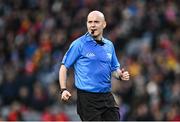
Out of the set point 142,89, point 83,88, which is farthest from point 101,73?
point 142,89

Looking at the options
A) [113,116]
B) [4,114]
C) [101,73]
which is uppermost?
[101,73]

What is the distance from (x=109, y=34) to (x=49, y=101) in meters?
3.22

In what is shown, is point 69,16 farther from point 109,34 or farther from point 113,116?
point 113,116

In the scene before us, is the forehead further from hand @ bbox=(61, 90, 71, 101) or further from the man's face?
hand @ bbox=(61, 90, 71, 101)

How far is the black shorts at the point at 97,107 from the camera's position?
32.2 feet

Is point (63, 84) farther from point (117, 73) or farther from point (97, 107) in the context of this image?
point (117, 73)

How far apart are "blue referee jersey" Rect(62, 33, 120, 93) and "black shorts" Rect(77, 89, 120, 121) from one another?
0.08 metres

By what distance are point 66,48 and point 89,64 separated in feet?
30.5

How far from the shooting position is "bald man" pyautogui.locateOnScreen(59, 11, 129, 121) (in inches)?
384

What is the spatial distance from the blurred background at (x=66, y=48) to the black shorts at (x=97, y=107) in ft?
21.9

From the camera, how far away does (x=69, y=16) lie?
20.8 m

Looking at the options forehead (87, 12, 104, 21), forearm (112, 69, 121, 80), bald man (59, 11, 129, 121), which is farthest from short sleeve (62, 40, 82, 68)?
forearm (112, 69, 121, 80)

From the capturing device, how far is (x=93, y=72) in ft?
32.0

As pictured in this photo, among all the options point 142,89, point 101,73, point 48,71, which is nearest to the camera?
point 101,73
